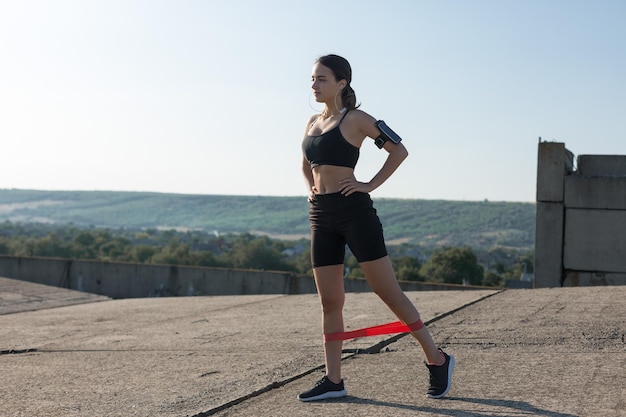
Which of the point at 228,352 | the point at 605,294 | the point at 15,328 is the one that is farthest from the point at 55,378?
the point at 605,294

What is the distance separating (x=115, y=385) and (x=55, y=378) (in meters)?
0.64

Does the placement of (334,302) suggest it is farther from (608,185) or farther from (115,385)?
(608,185)

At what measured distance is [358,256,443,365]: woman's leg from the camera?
468 cm

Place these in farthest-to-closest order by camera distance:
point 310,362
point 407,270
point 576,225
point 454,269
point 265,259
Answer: point 265,259 → point 407,270 → point 454,269 → point 576,225 → point 310,362

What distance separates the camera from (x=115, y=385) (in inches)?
224

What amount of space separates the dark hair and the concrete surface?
156cm

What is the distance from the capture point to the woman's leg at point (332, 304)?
189 inches

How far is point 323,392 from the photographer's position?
4801 mm

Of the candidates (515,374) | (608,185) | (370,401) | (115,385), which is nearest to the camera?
(370,401)

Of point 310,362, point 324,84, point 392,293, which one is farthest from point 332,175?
point 310,362

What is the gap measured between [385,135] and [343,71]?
0.42 meters

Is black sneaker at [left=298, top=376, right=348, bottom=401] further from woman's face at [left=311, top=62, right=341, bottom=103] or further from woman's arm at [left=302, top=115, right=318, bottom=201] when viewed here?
woman's face at [left=311, top=62, right=341, bottom=103]

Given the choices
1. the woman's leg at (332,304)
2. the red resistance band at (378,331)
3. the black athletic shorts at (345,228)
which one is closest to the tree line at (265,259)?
the red resistance band at (378,331)

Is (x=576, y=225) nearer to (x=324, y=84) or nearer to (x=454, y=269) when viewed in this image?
(x=324, y=84)
